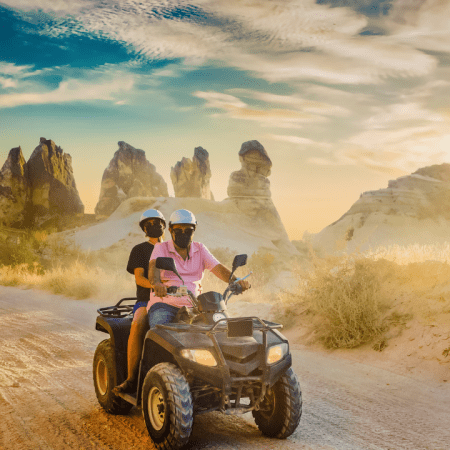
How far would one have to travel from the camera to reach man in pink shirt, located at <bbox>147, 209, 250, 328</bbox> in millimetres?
4270

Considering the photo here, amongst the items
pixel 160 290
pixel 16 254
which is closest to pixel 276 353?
pixel 160 290

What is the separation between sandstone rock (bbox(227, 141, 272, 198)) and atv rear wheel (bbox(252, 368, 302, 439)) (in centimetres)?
5369

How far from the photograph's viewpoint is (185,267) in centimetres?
450

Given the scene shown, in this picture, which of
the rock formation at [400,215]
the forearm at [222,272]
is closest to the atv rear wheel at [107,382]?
the forearm at [222,272]

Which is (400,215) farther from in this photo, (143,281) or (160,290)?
(160,290)

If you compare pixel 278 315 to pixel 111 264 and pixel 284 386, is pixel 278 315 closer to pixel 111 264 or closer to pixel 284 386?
pixel 284 386

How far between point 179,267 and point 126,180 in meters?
81.0

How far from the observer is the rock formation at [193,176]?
80.8 metres

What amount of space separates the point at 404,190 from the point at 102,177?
5071 cm

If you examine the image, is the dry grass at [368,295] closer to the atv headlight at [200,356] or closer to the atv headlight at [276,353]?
the atv headlight at [276,353]

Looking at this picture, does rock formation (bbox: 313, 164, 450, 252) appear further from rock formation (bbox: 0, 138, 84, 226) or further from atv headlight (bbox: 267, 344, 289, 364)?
atv headlight (bbox: 267, 344, 289, 364)

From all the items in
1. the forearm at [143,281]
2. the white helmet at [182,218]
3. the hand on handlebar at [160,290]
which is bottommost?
the forearm at [143,281]

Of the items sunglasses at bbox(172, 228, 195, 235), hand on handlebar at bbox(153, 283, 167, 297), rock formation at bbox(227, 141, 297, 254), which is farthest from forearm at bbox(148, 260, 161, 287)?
rock formation at bbox(227, 141, 297, 254)

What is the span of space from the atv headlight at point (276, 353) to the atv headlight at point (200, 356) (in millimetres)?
496
